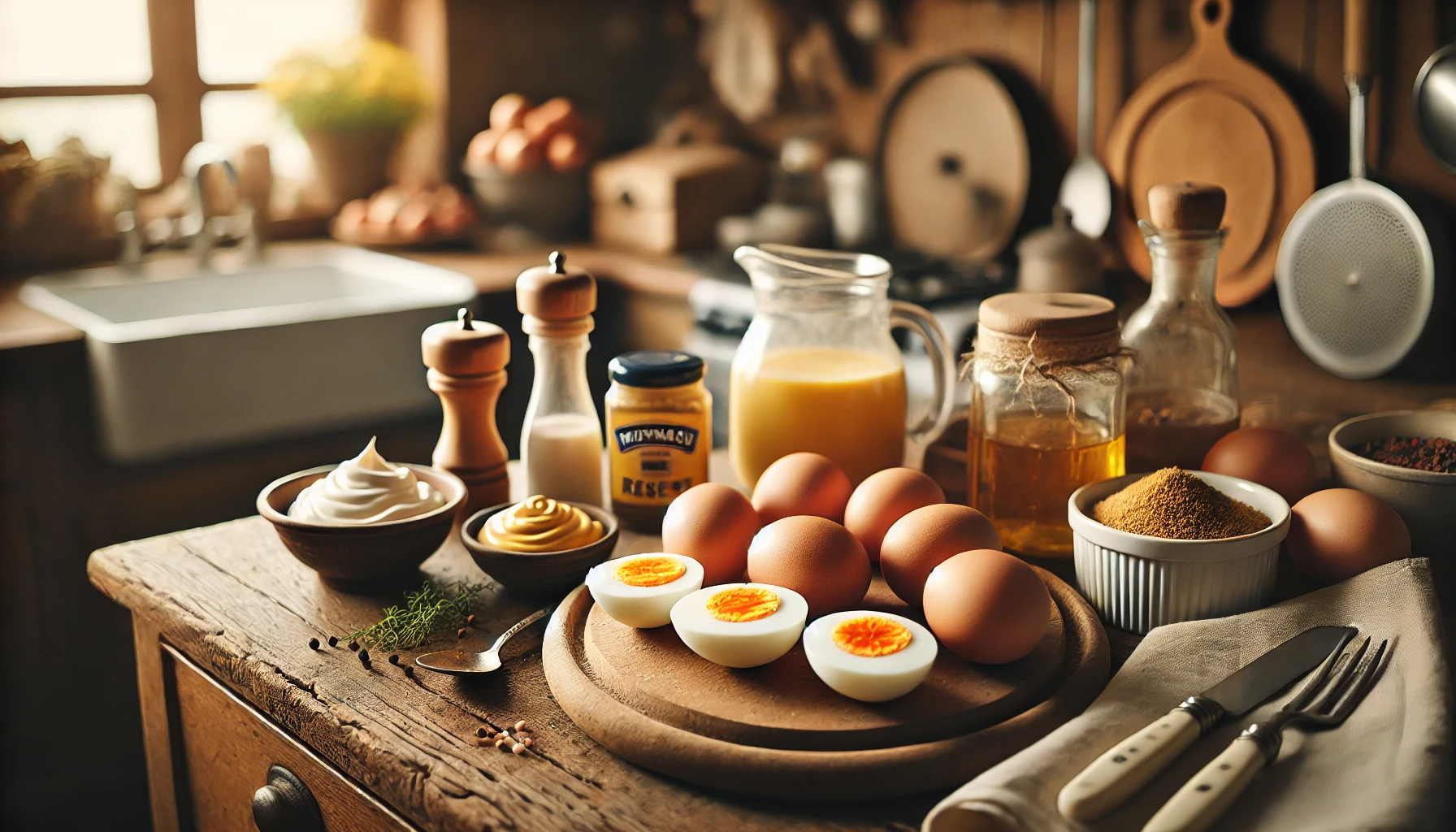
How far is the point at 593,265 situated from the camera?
2.81m

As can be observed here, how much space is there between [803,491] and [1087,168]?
1574 millimetres

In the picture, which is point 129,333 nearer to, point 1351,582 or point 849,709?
point 849,709

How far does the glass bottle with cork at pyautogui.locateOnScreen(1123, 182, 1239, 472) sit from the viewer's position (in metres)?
1.16

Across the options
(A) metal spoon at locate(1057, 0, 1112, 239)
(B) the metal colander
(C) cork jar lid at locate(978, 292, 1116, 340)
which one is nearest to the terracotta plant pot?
(A) metal spoon at locate(1057, 0, 1112, 239)

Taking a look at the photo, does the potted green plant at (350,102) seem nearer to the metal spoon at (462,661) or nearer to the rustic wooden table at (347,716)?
the rustic wooden table at (347,716)

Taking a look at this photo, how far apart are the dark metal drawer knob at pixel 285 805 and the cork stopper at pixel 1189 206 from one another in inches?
34.4

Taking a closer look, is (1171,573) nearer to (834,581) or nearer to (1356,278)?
(834,581)

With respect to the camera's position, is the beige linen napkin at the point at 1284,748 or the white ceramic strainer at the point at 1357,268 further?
the white ceramic strainer at the point at 1357,268

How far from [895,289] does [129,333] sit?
4.51ft

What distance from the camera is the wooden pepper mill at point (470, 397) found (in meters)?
1.14

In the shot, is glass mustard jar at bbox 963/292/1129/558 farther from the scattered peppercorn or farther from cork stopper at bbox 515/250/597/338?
cork stopper at bbox 515/250/597/338

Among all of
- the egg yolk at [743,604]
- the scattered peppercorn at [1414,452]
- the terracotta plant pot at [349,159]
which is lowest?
the egg yolk at [743,604]

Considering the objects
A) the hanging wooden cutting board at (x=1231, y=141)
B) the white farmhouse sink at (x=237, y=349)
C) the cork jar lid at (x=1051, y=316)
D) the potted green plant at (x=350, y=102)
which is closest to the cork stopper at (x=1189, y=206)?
the cork jar lid at (x=1051, y=316)

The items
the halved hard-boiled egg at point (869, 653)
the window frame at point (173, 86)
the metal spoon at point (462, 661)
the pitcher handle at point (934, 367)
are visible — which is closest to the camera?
the halved hard-boiled egg at point (869, 653)
